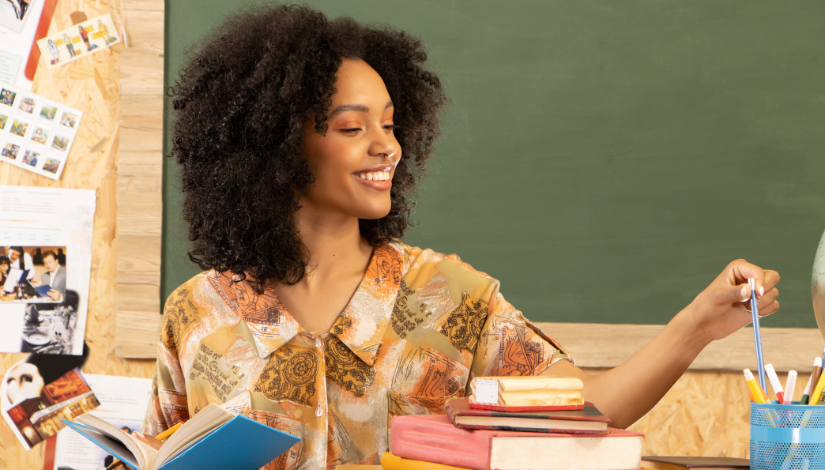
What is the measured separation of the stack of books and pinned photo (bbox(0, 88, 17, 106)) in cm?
181

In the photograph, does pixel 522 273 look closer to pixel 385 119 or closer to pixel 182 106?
pixel 385 119

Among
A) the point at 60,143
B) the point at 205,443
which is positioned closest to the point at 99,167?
the point at 60,143

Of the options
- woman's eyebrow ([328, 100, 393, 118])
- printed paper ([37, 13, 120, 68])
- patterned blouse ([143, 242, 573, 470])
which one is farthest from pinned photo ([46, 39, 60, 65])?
woman's eyebrow ([328, 100, 393, 118])

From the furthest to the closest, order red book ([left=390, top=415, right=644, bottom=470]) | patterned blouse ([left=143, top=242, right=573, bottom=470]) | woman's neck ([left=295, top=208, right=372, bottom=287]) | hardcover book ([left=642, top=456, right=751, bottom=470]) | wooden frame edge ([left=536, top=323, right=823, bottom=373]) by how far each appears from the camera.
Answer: wooden frame edge ([left=536, top=323, right=823, bottom=373])
woman's neck ([left=295, top=208, right=372, bottom=287])
patterned blouse ([left=143, top=242, right=573, bottom=470])
hardcover book ([left=642, top=456, right=751, bottom=470])
red book ([left=390, top=415, right=644, bottom=470])

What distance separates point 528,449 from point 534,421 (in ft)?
0.09

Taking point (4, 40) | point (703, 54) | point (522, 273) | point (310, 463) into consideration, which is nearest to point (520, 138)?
point (522, 273)

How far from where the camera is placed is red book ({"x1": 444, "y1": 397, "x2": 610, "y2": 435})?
60 cm

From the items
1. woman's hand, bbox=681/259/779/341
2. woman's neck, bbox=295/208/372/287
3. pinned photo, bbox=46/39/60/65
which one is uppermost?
pinned photo, bbox=46/39/60/65

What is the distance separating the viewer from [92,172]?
1.91 meters

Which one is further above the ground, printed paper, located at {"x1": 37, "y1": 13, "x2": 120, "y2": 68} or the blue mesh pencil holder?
printed paper, located at {"x1": 37, "y1": 13, "x2": 120, "y2": 68}

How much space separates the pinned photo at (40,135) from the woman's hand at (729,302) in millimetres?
1830

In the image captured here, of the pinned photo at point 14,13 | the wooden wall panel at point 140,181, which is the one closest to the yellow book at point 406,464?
the wooden wall panel at point 140,181

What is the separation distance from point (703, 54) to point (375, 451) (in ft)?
4.76

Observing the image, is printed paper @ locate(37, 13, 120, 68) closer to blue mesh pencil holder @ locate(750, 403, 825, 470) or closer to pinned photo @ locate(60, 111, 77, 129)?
pinned photo @ locate(60, 111, 77, 129)
